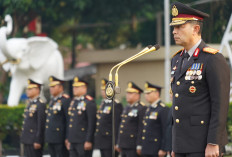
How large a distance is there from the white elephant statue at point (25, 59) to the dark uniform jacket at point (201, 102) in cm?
972

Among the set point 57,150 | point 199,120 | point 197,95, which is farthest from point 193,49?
point 57,150

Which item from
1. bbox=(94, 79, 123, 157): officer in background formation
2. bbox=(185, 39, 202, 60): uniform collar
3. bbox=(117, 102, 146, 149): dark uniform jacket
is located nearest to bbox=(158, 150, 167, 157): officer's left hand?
bbox=(117, 102, 146, 149): dark uniform jacket

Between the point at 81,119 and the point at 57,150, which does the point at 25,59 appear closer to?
the point at 57,150

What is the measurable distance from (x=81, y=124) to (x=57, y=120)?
59 cm

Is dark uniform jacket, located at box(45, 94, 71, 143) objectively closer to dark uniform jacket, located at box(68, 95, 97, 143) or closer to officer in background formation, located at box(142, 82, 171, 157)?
dark uniform jacket, located at box(68, 95, 97, 143)

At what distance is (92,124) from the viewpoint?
11.0 m

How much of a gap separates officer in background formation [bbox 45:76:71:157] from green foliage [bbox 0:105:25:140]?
2.69 metres

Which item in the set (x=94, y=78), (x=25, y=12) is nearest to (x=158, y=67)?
(x=94, y=78)

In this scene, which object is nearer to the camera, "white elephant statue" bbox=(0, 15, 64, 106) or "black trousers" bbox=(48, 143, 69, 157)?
"black trousers" bbox=(48, 143, 69, 157)

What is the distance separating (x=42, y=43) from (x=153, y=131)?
689 centimetres

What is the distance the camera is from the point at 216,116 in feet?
17.3

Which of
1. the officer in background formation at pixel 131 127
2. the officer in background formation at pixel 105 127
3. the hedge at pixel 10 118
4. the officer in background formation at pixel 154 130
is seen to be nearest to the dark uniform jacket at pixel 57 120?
the officer in background formation at pixel 105 127

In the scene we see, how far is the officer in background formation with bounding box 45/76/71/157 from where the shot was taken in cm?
1144

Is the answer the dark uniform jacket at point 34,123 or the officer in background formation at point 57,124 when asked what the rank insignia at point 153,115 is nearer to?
the officer in background formation at point 57,124
